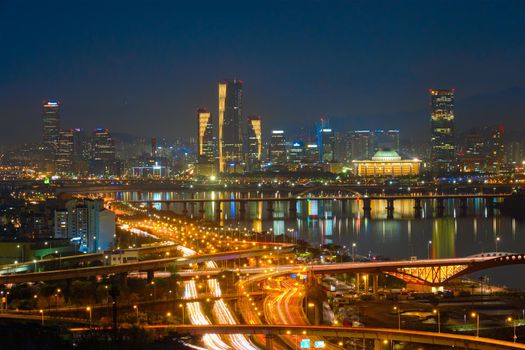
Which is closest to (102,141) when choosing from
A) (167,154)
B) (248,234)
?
(167,154)

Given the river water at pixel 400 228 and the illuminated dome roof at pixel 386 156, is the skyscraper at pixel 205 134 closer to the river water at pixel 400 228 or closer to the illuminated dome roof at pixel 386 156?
the illuminated dome roof at pixel 386 156

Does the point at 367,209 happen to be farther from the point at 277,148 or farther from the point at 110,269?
the point at 277,148

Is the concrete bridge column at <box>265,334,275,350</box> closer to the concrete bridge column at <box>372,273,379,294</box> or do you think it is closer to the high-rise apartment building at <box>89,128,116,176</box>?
the concrete bridge column at <box>372,273,379,294</box>

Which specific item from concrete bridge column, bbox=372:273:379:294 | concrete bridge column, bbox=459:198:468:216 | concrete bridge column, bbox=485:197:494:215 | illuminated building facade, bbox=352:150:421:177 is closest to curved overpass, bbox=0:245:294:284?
concrete bridge column, bbox=372:273:379:294

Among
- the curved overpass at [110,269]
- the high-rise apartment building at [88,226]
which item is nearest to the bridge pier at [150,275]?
the curved overpass at [110,269]

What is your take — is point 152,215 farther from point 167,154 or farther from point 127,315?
point 167,154

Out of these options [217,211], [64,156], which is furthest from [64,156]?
[217,211]
